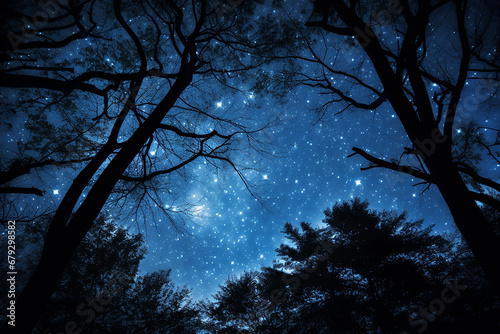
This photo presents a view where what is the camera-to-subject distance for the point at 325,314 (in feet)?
37.3

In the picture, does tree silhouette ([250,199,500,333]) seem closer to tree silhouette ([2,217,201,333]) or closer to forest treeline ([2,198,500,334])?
forest treeline ([2,198,500,334])

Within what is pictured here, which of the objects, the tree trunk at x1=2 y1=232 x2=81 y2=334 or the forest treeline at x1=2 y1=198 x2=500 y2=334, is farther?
the forest treeline at x1=2 y1=198 x2=500 y2=334

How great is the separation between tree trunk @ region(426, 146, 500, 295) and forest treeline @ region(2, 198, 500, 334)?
11.1m

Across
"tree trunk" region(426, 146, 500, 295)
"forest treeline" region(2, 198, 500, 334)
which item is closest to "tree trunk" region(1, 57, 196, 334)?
"tree trunk" region(426, 146, 500, 295)

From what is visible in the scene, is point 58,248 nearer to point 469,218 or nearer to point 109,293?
point 469,218

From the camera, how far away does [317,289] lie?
42.2 feet

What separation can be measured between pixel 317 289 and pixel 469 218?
1320 centimetres

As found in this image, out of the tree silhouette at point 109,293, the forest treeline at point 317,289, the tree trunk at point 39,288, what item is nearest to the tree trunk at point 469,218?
the tree trunk at point 39,288

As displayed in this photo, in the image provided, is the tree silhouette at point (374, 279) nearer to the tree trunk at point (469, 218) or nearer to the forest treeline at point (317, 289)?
the forest treeline at point (317, 289)

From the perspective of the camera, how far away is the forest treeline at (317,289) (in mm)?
9945

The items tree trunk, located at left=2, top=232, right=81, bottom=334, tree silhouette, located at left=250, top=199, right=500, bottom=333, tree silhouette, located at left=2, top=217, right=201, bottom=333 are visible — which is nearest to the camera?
Answer: tree trunk, located at left=2, top=232, right=81, bottom=334

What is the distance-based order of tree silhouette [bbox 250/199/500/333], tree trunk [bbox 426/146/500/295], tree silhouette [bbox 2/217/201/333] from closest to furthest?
tree trunk [bbox 426/146/500/295]
tree silhouette [bbox 250/199/500/333]
tree silhouette [bbox 2/217/201/333]

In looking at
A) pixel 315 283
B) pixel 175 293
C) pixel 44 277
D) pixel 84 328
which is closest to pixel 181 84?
pixel 44 277

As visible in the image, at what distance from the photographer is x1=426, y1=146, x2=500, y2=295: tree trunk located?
210 centimetres
